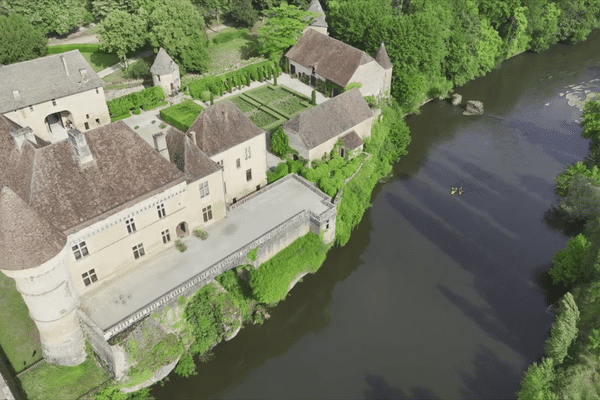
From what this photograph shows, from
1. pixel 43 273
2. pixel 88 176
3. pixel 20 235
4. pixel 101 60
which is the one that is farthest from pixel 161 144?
pixel 101 60

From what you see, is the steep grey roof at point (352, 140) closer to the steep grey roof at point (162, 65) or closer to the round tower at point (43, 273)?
the steep grey roof at point (162, 65)

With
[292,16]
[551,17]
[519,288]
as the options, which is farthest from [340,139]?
[551,17]

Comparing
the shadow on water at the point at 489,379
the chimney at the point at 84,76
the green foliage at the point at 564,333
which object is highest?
the chimney at the point at 84,76

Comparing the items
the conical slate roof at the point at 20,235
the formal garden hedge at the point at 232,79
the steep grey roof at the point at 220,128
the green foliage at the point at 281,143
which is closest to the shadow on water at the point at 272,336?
the green foliage at the point at 281,143

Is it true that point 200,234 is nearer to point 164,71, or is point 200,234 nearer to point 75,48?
point 164,71

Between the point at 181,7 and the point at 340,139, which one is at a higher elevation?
the point at 181,7

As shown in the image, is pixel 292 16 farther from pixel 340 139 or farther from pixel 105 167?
pixel 105 167

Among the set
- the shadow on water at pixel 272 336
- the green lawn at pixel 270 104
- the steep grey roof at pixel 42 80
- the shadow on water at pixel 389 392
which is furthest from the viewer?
the green lawn at pixel 270 104
